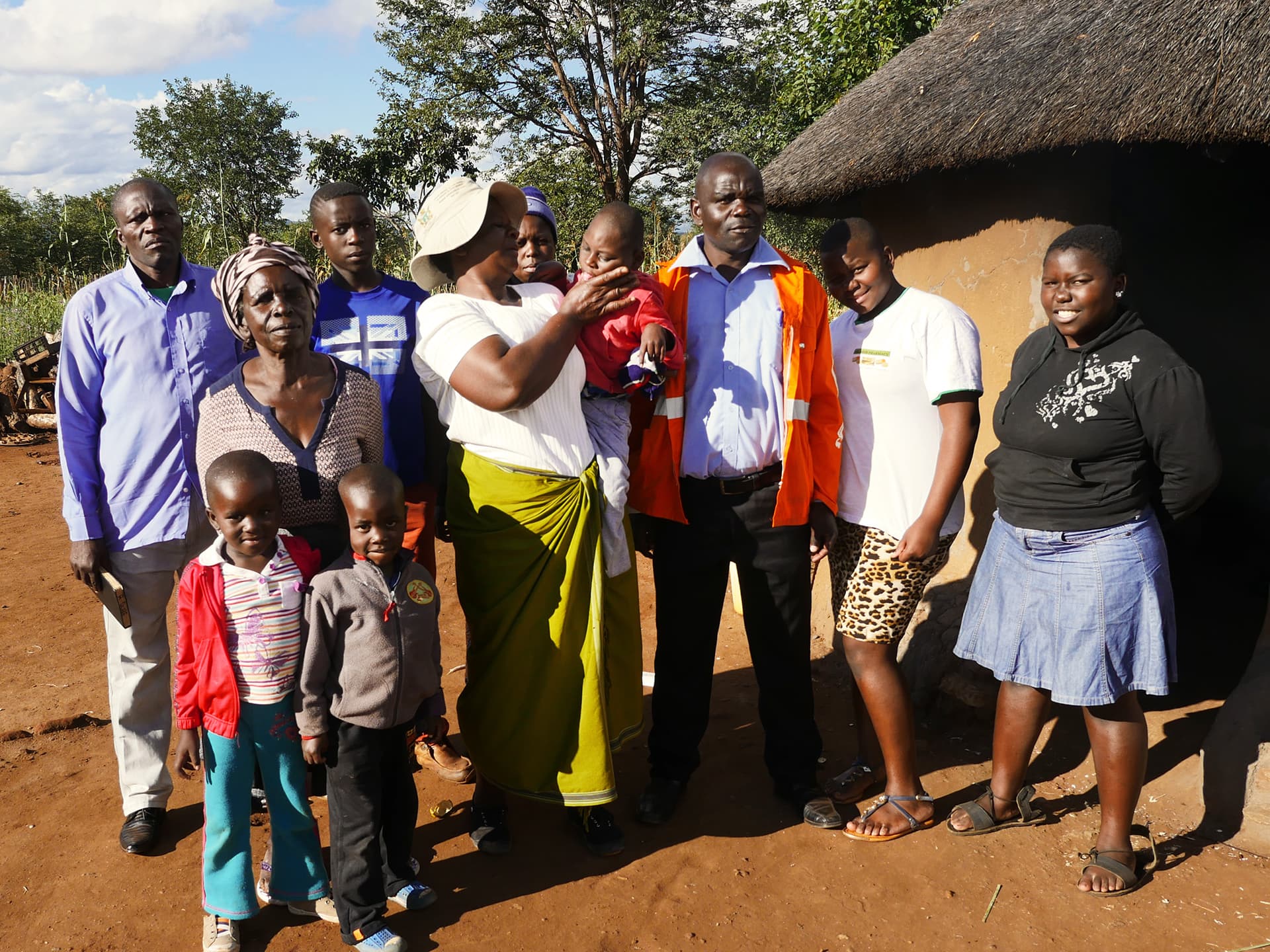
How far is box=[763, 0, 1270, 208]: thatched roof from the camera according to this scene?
365cm

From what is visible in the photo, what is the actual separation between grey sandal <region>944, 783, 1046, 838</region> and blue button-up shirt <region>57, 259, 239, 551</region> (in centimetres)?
268

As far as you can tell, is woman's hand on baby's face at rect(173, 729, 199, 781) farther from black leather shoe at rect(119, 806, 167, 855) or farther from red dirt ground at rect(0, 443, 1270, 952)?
black leather shoe at rect(119, 806, 167, 855)

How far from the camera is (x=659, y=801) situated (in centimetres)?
314

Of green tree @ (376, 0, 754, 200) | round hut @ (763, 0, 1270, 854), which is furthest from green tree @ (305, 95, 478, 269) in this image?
round hut @ (763, 0, 1270, 854)

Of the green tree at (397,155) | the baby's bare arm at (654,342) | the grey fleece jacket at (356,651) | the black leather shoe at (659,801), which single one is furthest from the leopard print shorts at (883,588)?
the green tree at (397,155)

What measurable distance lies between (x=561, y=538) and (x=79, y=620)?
3.82 m

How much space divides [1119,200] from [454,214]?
346 cm

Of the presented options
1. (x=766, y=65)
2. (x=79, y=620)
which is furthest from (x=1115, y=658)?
(x=766, y=65)

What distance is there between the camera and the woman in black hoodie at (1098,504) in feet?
8.21

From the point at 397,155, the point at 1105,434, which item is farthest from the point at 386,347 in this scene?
the point at 397,155

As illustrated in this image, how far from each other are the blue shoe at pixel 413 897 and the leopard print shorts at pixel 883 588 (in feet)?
4.83

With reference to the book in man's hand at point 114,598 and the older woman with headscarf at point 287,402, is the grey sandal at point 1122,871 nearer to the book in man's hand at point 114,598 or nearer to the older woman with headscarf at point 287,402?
the older woman with headscarf at point 287,402

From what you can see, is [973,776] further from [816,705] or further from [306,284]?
[306,284]

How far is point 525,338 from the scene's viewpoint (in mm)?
2613
